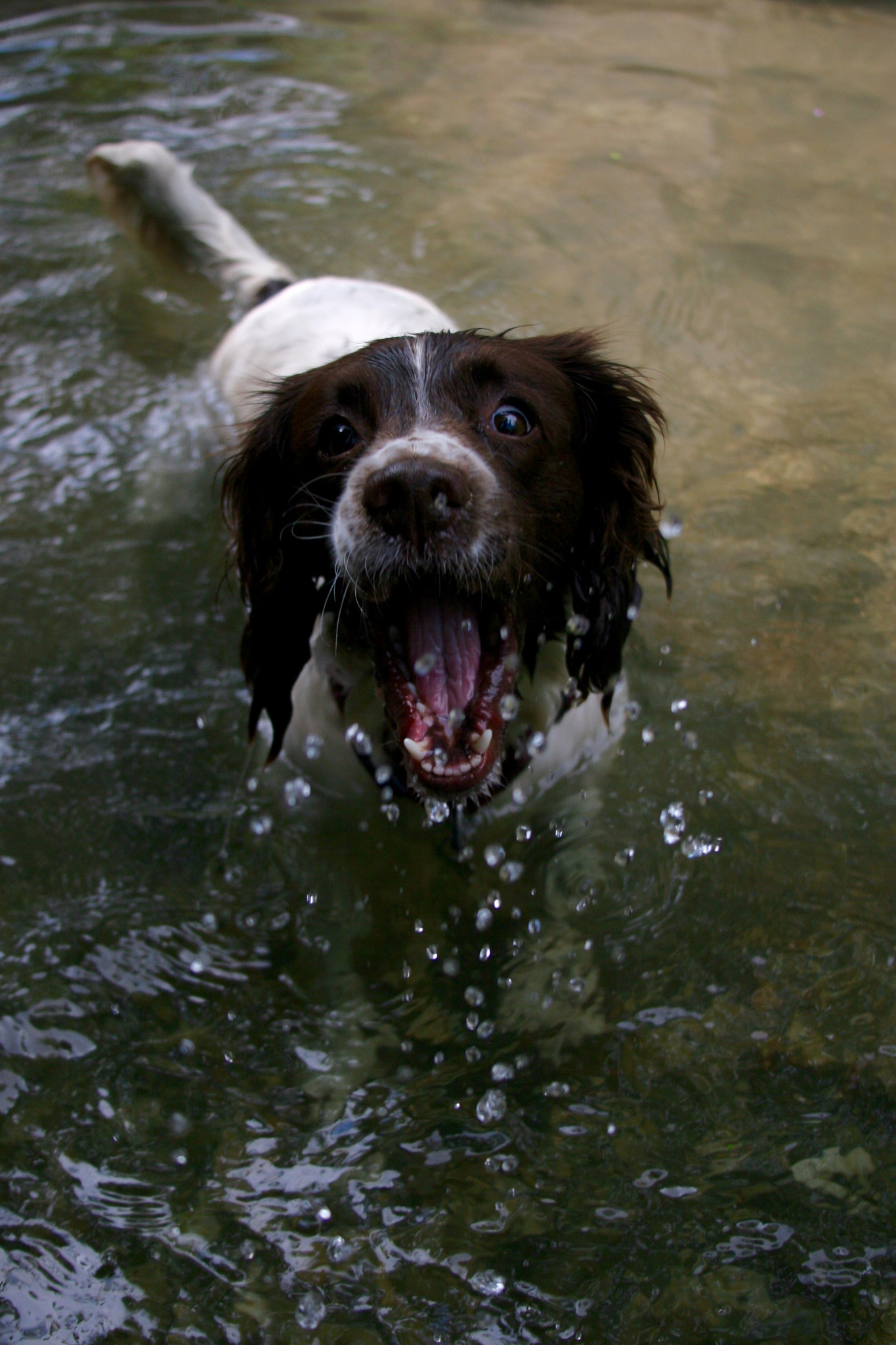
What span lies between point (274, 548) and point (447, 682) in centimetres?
49

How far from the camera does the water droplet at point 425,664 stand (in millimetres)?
2119

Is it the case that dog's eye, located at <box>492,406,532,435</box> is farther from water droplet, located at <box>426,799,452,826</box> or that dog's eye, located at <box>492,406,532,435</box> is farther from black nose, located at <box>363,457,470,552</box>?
water droplet, located at <box>426,799,452,826</box>

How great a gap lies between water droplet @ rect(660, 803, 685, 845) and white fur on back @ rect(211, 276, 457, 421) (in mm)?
1393

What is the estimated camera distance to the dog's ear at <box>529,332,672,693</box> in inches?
92.4

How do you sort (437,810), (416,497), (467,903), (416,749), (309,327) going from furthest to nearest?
(309,327), (467,903), (437,810), (416,749), (416,497)

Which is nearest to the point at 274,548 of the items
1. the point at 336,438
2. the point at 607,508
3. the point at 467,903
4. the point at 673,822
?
the point at 336,438

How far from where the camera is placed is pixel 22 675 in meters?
3.15

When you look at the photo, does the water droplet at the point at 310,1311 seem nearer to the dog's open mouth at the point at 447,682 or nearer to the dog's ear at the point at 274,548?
the dog's open mouth at the point at 447,682

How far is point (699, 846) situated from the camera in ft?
8.54

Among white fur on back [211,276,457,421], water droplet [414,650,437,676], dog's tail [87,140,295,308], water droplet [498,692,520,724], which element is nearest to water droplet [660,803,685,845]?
water droplet [498,692,520,724]

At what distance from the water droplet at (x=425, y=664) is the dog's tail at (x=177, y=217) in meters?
2.20

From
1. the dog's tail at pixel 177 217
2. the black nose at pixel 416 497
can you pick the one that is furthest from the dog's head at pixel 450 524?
the dog's tail at pixel 177 217

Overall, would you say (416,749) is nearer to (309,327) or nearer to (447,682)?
(447,682)

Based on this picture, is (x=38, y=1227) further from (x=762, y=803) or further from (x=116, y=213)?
(x=116, y=213)
